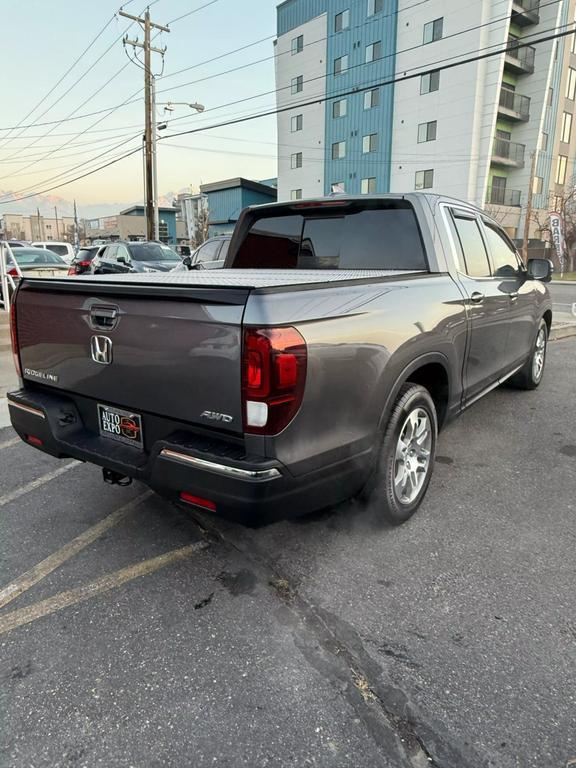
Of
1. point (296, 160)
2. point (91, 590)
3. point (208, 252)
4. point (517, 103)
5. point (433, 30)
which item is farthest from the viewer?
point (296, 160)

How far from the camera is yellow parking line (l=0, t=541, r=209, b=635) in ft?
7.91

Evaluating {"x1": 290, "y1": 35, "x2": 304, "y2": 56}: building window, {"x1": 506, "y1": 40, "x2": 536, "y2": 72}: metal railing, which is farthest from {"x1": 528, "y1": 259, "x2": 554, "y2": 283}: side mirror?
{"x1": 290, "y1": 35, "x2": 304, "y2": 56}: building window

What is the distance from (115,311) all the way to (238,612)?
1538 mm

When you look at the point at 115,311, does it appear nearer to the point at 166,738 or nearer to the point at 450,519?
the point at 166,738

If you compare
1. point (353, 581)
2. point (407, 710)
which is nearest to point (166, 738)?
point (407, 710)

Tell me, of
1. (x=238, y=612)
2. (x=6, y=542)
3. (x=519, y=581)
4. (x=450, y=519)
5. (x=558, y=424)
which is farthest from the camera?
(x=558, y=424)

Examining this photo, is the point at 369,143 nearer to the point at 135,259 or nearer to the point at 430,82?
the point at 430,82

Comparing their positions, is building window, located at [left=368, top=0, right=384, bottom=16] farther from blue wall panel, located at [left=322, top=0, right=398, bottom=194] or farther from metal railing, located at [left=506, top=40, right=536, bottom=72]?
metal railing, located at [left=506, top=40, right=536, bottom=72]

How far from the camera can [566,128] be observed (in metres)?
40.0

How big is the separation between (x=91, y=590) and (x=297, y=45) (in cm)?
4710

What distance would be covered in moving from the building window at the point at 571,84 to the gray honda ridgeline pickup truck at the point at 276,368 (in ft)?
148

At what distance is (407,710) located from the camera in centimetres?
190

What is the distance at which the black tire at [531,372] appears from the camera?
19.4ft

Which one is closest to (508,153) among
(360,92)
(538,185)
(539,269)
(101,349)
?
(538,185)
